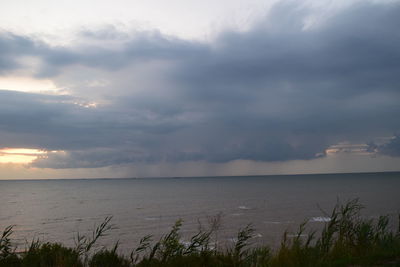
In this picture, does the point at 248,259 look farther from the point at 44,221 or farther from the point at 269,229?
the point at 44,221

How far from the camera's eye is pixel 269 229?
149 ft

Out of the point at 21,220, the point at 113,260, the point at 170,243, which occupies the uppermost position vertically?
the point at 170,243

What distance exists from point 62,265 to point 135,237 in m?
32.3

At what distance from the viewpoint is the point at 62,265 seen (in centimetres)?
1125

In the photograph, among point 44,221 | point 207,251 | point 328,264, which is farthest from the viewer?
point 44,221

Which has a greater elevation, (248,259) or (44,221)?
(248,259)

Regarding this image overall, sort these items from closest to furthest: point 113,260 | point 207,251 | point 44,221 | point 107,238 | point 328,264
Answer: point 328,264, point 207,251, point 113,260, point 107,238, point 44,221

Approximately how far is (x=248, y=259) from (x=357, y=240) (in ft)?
15.9

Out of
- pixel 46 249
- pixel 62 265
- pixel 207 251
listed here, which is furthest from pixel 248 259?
pixel 46 249

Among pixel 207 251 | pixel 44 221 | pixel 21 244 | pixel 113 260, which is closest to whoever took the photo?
pixel 207 251

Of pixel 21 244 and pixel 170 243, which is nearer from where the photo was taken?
pixel 170 243

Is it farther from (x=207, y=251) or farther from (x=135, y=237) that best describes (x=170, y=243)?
(x=135, y=237)

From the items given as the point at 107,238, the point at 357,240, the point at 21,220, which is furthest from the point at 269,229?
the point at 21,220

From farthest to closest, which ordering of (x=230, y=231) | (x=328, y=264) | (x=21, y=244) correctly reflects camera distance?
1. (x=230, y=231)
2. (x=21, y=244)
3. (x=328, y=264)
